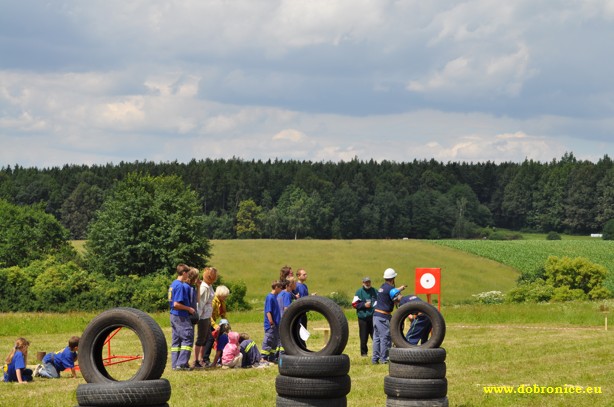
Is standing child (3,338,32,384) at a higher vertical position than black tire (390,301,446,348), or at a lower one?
lower

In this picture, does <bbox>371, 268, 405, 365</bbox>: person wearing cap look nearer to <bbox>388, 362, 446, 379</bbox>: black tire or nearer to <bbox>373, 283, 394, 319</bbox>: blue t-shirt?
<bbox>373, 283, 394, 319</bbox>: blue t-shirt

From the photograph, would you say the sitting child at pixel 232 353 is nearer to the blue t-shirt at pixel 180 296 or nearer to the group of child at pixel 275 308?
the group of child at pixel 275 308

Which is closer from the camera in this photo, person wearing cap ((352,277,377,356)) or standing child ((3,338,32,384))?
standing child ((3,338,32,384))

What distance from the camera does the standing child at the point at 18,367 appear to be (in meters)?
15.8

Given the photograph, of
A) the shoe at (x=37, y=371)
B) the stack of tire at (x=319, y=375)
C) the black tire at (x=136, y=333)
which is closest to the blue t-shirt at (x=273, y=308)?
the shoe at (x=37, y=371)

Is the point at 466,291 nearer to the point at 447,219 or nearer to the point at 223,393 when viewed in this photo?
the point at 223,393

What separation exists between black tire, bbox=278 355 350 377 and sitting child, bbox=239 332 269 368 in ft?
21.4

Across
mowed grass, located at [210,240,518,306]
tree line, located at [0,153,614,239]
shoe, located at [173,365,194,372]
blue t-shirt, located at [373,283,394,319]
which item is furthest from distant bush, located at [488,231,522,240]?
shoe, located at [173,365,194,372]

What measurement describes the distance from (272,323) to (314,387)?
23.8 ft

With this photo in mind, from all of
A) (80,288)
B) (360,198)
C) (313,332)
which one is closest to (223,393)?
(313,332)

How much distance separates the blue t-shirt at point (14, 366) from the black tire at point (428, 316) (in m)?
6.49

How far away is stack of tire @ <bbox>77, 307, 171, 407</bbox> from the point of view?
8461mm

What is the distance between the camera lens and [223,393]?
555 inches

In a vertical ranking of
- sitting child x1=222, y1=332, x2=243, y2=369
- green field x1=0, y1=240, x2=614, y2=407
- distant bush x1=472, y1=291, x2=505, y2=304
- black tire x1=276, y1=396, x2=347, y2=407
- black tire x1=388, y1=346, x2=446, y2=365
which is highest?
black tire x1=388, y1=346, x2=446, y2=365
